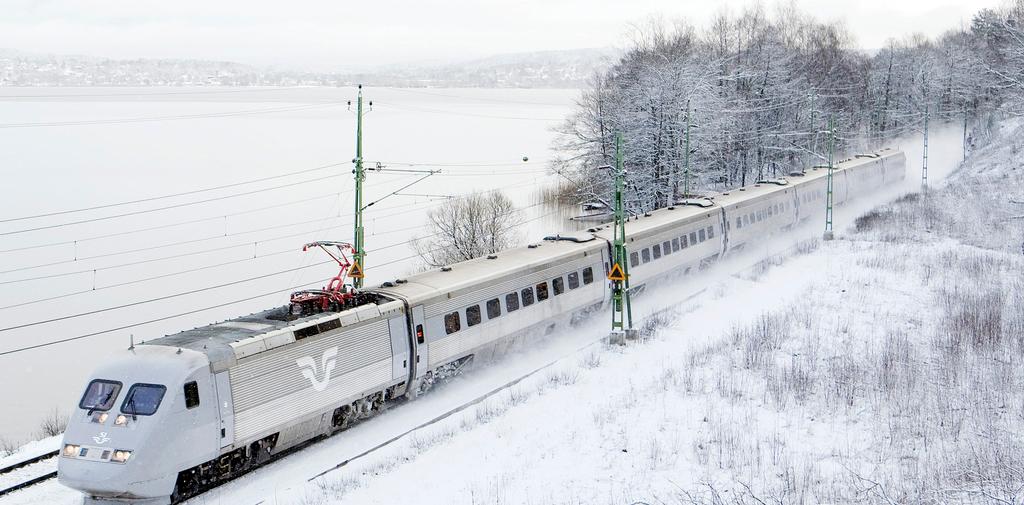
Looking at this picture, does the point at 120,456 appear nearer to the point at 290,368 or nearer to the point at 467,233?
the point at 290,368

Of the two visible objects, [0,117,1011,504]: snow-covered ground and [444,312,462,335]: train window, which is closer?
[0,117,1011,504]: snow-covered ground

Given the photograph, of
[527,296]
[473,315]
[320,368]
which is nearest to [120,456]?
[320,368]

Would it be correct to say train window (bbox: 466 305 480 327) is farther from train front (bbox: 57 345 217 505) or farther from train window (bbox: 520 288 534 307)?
train front (bbox: 57 345 217 505)

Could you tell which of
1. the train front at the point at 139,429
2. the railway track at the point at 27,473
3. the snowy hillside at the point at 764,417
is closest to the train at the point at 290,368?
the train front at the point at 139,429

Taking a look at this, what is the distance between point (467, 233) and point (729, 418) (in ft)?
119

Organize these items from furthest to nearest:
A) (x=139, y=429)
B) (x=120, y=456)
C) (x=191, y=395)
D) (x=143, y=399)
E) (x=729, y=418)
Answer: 1. (x=729, y=418)
2. (x=191, y=395)
3. (x=143, y=399)
4. (x=139, y=429)
5. (x=120, y=456)

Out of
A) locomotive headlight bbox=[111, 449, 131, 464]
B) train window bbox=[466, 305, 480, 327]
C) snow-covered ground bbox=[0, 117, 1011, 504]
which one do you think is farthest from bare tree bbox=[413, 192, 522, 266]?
locomotive headlight bbox=[111, 449, 131, 464]

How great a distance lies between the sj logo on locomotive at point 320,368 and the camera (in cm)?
1686

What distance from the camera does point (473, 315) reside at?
21.9 meters

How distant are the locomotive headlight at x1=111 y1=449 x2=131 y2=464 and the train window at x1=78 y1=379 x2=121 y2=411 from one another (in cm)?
86

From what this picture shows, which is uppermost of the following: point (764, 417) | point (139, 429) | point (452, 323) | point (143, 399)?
point (452, 323)

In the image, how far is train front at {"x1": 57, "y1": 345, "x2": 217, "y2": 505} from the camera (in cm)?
1386

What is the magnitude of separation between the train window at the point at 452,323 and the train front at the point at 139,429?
7115 mm

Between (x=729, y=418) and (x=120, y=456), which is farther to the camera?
(x=729, y=418)
